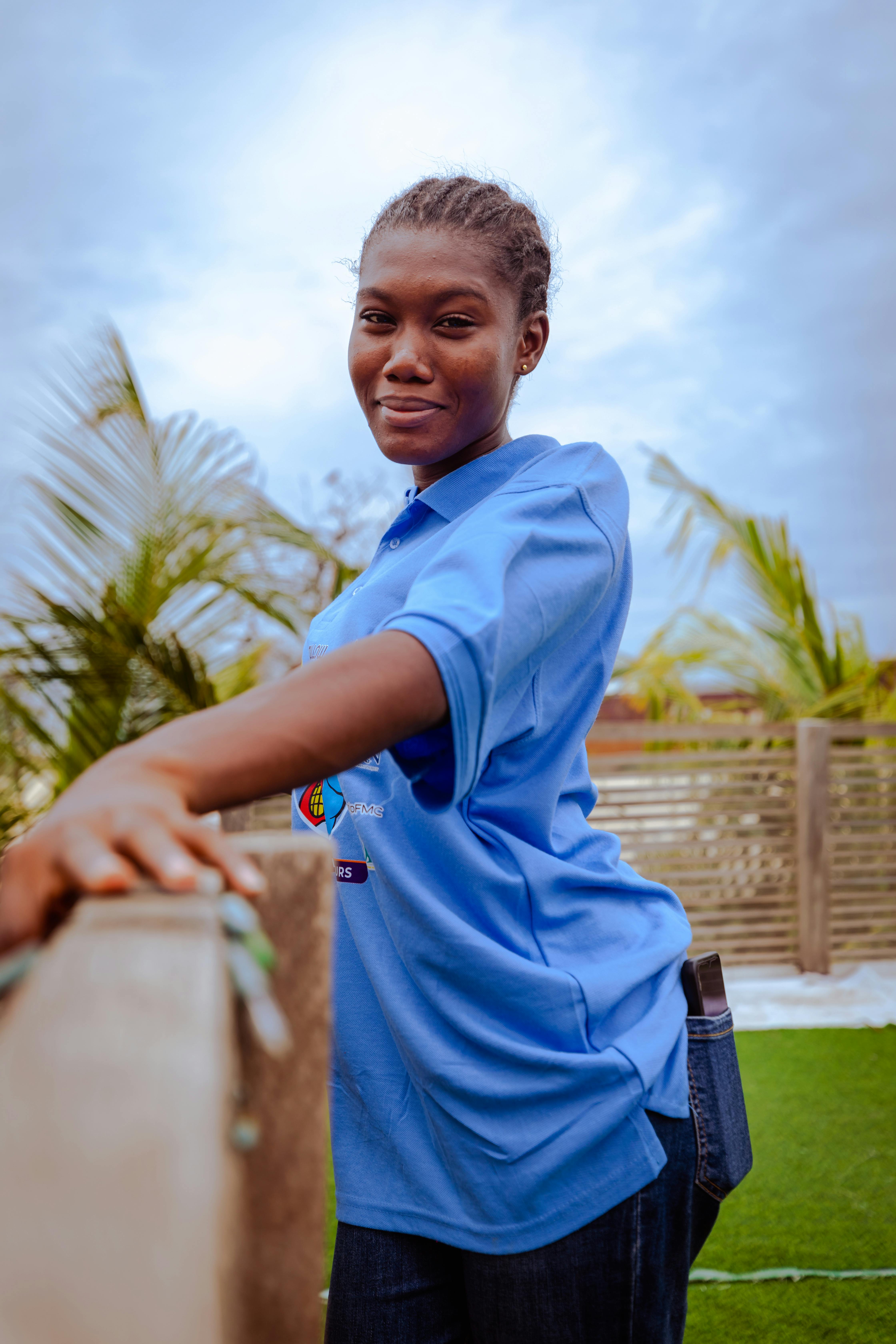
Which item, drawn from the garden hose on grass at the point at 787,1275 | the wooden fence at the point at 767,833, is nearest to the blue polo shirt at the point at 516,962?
the garden hose on grass at the point at 787,1275

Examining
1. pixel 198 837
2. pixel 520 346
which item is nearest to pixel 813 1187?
pixel 520 346

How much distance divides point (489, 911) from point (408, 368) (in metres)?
0.61

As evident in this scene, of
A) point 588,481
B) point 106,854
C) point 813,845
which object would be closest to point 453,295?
point 588,481

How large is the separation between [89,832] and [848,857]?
285 inches

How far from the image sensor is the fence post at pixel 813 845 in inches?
266

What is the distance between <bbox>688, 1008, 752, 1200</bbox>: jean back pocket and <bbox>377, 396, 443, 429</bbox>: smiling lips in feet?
2.56

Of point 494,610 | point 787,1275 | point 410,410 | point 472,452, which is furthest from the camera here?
point 787,1275

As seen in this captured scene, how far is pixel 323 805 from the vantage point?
4.01ft

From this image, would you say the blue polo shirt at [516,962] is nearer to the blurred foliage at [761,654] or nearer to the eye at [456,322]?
the eye at [456,322]

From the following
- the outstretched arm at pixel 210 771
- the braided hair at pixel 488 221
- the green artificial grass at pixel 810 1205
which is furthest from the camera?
the green artificial grass at pixel 810 1205

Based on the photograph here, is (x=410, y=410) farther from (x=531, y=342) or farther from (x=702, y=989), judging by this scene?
(x=702, y=989)

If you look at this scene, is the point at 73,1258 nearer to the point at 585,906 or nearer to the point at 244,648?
the point at 585,906

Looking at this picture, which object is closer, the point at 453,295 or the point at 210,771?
the point at 210,771

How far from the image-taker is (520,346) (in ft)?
4.28
